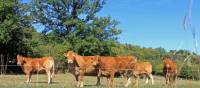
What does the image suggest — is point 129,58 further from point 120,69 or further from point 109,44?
point 109,44

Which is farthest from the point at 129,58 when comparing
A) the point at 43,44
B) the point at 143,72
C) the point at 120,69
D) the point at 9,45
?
the point at 43,44

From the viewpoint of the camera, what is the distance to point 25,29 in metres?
55.0

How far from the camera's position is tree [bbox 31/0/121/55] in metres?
61.4

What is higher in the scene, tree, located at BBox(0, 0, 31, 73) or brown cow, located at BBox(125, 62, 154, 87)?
tree, located at BBox(0, 0, 31, 73)

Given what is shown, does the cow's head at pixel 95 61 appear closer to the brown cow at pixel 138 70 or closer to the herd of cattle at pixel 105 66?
the herd of cattle at pixel 105 66

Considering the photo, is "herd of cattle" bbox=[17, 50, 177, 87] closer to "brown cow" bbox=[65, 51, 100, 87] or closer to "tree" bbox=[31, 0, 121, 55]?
"brown cow" bbox=[65, 51, 100, 87]

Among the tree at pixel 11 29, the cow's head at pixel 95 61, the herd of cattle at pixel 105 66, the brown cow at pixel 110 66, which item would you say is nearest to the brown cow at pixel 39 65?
the herd of cattle at pixel 105 66

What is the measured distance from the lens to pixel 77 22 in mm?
61312

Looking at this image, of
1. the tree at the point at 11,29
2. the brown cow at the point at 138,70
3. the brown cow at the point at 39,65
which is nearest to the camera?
the brown cow at the point at 138,70

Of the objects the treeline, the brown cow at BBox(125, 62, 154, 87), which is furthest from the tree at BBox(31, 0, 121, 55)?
the brown cow at BBox(125, 62, 154, 87)

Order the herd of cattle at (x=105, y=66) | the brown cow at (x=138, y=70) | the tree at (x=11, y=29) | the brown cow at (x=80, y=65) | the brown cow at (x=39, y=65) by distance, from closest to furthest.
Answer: the herd of cattle at (x=105, y=66) → the brown cow at (x=80, y=65) → the brown cow at (x=138, y=70) → the brown cow at (x=39, y=65) → the tree at (x=11, y=29)

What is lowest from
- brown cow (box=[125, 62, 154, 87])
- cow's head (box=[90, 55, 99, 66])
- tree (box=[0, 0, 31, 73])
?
brown cow (box=[125, 62, 154, 87])

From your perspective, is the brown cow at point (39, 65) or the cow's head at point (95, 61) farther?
the brown cow at point (39, 65)

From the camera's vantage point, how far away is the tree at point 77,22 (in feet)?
201
